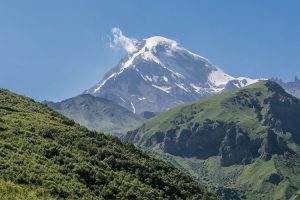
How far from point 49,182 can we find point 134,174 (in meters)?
31.9

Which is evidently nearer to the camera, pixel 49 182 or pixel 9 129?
pixel 49 182

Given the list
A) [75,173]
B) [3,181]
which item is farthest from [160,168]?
[3,181]

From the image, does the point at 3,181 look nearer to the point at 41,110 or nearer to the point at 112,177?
the point at 112,177

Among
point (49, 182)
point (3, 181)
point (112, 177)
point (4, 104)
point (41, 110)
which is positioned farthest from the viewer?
point (41, 110)

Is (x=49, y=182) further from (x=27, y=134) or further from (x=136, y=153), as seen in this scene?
(x=136, y=153)

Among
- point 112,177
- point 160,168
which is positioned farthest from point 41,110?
point 112,177

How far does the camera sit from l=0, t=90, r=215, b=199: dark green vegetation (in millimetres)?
91438

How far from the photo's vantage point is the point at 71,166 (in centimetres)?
10862

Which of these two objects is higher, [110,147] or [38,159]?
[110,147]

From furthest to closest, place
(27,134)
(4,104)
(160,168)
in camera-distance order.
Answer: (4,104)
(160,168)
(27,134)

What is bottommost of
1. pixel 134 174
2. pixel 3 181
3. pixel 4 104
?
pixel 3 181

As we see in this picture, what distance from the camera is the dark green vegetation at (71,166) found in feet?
300

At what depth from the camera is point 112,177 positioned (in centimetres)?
11250

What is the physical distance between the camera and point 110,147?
447ft
